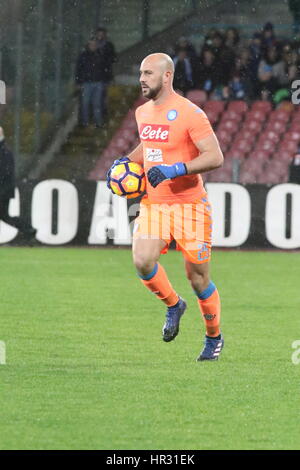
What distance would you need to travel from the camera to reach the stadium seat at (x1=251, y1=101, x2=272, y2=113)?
69.0ft

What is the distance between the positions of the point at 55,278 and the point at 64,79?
793 cm

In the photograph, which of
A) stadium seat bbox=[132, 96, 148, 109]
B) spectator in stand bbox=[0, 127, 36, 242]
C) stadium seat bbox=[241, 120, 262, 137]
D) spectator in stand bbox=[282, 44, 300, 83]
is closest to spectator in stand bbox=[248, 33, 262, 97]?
spectator in stand bbox=[282, 44, 300, 83]

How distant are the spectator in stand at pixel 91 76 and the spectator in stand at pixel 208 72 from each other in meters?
1.67

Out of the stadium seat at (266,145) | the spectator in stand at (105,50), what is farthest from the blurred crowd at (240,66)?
the spectator in stand at (105,50)

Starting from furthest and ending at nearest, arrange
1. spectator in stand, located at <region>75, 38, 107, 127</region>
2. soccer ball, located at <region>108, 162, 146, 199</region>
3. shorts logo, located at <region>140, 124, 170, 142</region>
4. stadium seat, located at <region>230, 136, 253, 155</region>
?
stadium seat, located at <region>230, 136, 253, 155</region>
spectator in stand, located at <region>75, 38, 107, 127</region>
soccer ball, located at <region>108, 162, 146, 199</region>
shorts logo, located at <region>140, 124, 170, 142</region>

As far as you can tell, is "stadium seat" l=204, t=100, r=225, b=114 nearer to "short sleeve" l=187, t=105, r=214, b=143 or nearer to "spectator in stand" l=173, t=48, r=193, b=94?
"spectator in stand" l=173, t=48, r=193, b=94

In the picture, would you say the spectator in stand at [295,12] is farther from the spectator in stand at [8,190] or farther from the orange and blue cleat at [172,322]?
the orange and blue cleat at [172,322]

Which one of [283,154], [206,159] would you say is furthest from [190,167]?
[283,154]

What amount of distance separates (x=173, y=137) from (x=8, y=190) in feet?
32.2

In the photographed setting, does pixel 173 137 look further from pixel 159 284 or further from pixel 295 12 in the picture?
pixel 295 12

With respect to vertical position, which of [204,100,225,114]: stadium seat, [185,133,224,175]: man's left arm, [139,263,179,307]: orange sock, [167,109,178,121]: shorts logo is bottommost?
[204,100,225,114]: stadium seat

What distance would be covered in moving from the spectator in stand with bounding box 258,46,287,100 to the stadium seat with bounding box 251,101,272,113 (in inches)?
11.7

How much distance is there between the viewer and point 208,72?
68.6 ft
